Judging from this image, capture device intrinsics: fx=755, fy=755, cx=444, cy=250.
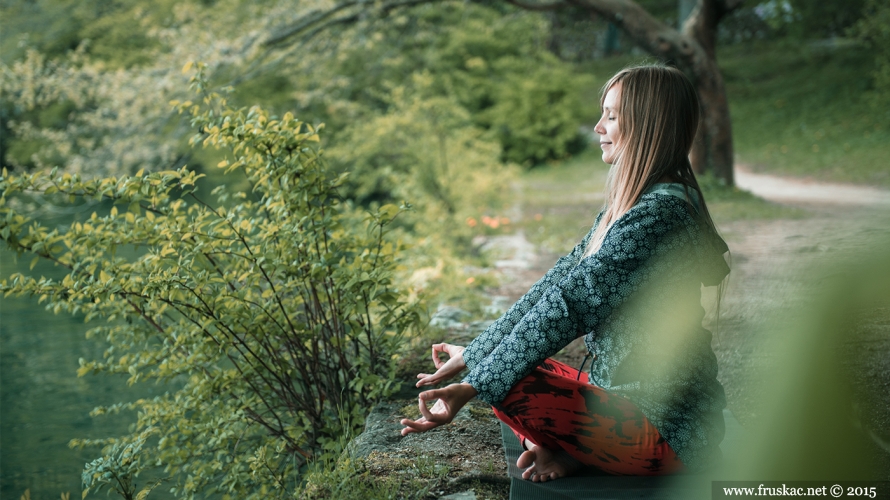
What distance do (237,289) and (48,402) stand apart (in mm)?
4182

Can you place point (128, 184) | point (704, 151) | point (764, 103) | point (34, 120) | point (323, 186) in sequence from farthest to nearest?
point (34, 120) < point (764, 103) < point (704, 151) < point (323, 186) < point (128, 184)

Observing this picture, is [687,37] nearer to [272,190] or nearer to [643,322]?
[272,190]

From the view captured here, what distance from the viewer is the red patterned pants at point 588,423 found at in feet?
6.18

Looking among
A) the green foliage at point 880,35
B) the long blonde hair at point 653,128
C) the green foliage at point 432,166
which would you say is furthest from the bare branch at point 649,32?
the long blonde hair at point 653,128

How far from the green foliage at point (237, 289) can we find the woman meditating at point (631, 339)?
913 mm

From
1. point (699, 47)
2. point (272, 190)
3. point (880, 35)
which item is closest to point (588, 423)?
point (272, 190)

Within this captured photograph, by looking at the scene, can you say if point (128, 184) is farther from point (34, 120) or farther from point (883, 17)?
point (34, 120)

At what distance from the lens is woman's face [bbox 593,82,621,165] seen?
2.07 meters

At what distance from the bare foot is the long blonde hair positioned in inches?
22.1

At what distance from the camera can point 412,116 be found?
9.91 metres

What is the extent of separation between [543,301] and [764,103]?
17974mm

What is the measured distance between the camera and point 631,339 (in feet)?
6.43

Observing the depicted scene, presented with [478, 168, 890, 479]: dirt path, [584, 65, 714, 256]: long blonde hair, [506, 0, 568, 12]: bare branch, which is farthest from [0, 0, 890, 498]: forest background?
[506, 0, 568, 12]: bare branch

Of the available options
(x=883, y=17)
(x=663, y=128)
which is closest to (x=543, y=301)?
(x=663, y=128)
